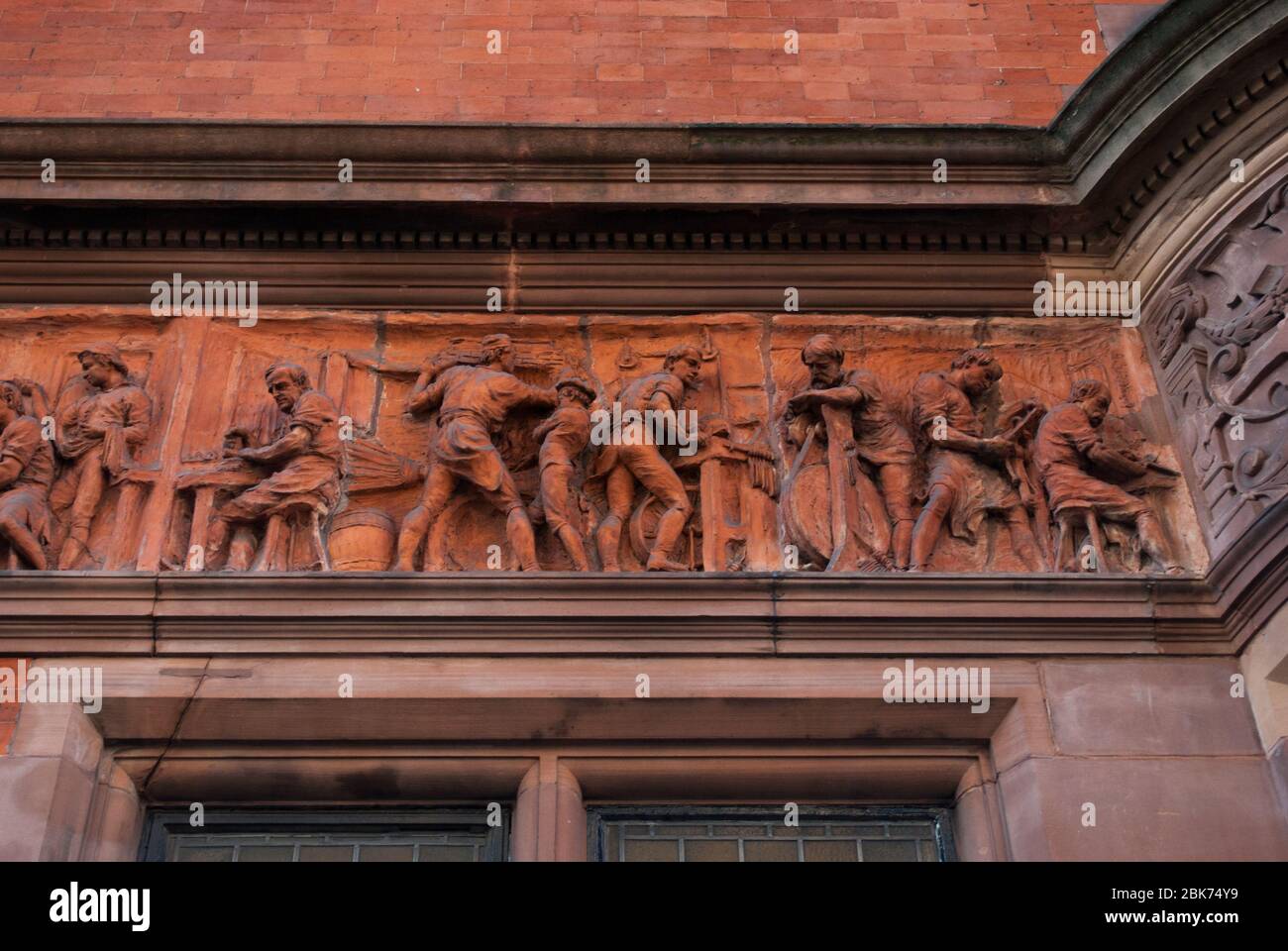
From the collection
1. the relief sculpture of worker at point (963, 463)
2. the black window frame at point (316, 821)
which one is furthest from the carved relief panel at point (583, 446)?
the black window frame at point (316, 821)

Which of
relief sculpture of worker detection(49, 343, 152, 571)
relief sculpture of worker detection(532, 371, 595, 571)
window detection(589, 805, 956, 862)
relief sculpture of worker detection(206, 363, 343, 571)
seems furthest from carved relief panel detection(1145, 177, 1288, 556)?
relief sculpture of worker detection(49, 343, 152, 571)

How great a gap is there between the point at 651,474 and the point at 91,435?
234cm

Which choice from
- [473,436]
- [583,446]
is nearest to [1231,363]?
[583,446]

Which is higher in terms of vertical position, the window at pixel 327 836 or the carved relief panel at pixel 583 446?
the carved relief panel at pixel 583 446

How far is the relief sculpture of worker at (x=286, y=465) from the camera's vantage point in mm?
7652

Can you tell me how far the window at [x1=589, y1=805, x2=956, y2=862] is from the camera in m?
6.93

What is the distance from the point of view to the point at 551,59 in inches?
395

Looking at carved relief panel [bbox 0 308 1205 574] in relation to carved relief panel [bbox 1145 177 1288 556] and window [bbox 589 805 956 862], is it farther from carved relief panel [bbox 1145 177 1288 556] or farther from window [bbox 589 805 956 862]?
window [bbox 589 805 956 862]

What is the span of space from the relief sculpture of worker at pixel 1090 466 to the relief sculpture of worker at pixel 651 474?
1495 millimetres

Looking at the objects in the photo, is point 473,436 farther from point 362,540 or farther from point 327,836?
point 327,836

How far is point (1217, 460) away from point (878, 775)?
74.1 inches

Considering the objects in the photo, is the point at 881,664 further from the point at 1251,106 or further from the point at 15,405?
the point at 15,405

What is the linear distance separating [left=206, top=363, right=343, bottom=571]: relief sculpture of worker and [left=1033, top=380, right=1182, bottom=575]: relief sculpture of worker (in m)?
2.94

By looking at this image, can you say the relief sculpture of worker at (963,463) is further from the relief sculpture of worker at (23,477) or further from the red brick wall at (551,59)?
the relief sculpture of worker at (23,477)
